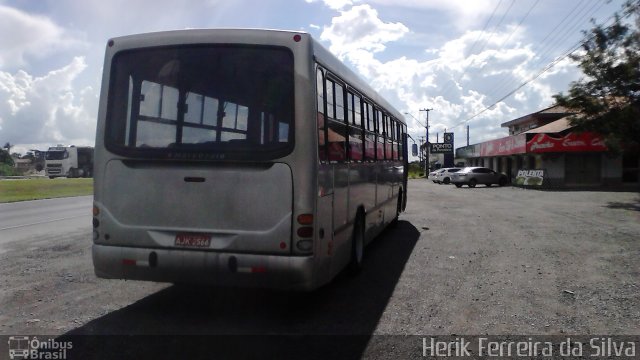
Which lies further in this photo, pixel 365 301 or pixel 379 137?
pixel 379 137

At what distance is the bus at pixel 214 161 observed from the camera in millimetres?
5539

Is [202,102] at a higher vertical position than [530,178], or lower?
higher

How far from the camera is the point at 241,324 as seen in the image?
5.72 metres

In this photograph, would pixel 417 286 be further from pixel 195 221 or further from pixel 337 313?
pixel 195 221

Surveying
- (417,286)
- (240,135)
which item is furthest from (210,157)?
(417,286)

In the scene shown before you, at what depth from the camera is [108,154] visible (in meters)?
6.00

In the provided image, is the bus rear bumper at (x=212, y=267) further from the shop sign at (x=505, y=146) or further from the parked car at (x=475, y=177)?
the parked car at (x=475, y=177)

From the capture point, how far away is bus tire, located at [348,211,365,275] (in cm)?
804

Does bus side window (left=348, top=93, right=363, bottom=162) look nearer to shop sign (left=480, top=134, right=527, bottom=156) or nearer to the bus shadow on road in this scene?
the bus shadow on road

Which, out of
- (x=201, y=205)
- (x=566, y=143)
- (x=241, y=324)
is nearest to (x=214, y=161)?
(x=201, y=205)

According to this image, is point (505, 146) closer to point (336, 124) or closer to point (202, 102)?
point (336, 124)

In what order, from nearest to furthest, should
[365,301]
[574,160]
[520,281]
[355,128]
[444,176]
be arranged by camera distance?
[365,301] → [520,281] → [355,128] → [574,160] → [444,176]

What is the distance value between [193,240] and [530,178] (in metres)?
40.5

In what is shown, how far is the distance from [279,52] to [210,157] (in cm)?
131
